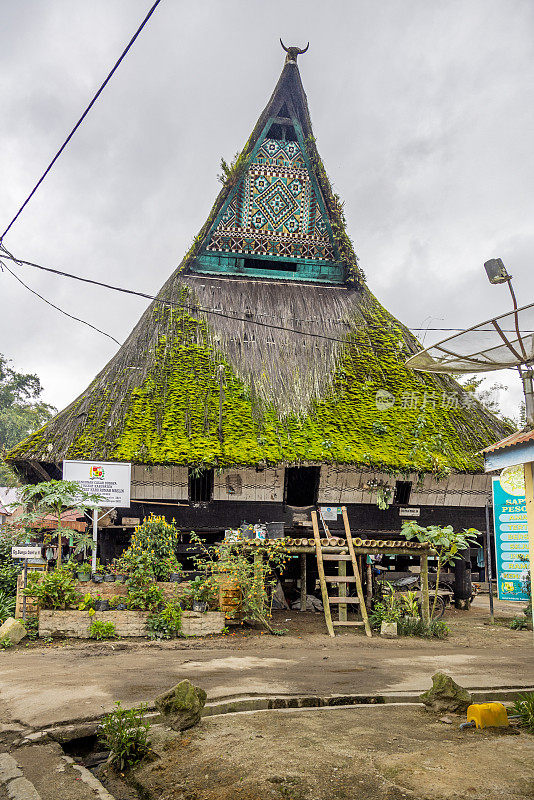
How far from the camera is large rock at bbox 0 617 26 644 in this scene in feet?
32.2

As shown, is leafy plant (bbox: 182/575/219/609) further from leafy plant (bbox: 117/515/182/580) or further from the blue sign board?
the blue sign board

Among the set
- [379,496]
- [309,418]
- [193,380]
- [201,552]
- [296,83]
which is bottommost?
[201,552]

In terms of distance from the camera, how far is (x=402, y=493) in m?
14.8

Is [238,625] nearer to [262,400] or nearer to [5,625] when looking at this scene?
[5,625]

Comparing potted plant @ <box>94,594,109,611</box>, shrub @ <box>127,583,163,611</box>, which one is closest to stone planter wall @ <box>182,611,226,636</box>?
shrub @ <box>127,583,163,611</box>

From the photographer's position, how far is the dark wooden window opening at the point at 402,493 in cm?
1466

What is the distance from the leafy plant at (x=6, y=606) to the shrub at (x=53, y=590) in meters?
0.70

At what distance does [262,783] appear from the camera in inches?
164

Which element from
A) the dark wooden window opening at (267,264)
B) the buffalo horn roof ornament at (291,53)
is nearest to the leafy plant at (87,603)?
the dark wooden window opening at (267,264)

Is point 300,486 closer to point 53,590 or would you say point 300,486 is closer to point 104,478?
point 104,478

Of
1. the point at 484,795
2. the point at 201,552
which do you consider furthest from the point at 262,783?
the point at 201,552

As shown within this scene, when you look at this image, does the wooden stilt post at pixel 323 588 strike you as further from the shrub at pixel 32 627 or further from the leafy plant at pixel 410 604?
the shrub at pixel 32 627

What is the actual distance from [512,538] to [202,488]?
645cm

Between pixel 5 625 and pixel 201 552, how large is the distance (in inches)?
177
